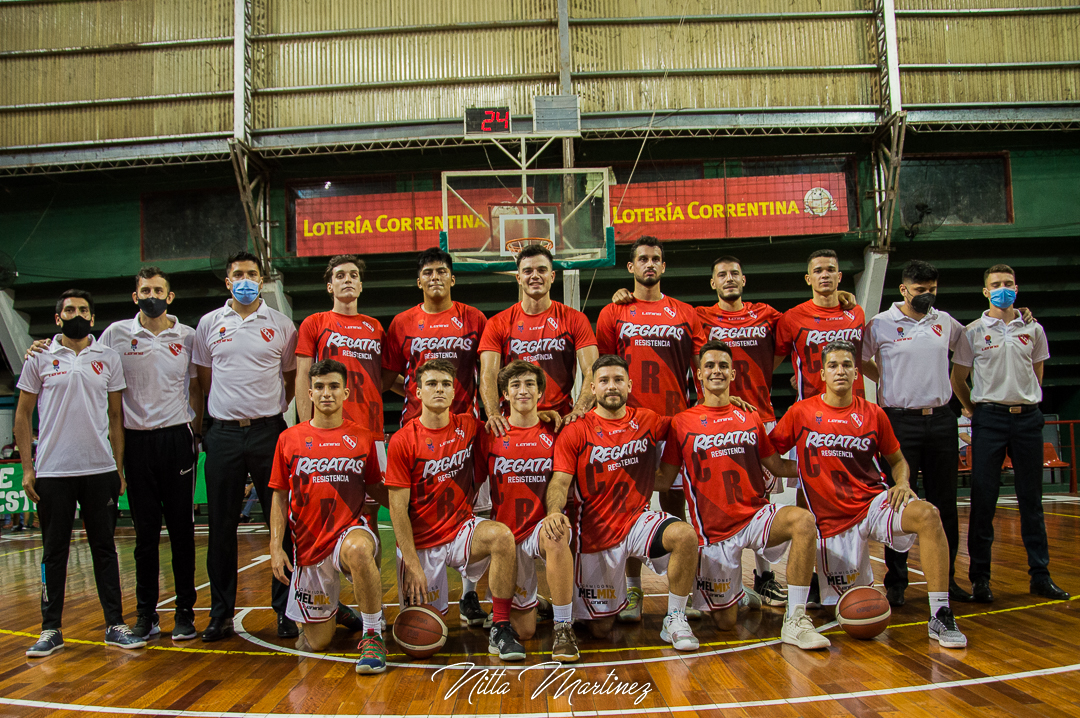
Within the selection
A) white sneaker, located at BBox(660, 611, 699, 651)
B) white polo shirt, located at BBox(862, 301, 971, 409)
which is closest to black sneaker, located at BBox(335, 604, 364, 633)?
white sneaker, located at BBox(660, 611, 699, 651)

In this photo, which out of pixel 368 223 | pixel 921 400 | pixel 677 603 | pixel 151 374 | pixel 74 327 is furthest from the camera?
pixel 368 223

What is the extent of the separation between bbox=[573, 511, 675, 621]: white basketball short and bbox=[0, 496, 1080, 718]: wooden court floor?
0.74 ft

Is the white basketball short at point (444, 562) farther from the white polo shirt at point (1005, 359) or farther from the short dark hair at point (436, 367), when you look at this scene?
the white polo shirt at point (1005, 359)

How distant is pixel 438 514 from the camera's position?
424 centimetres

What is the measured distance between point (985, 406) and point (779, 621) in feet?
7.85

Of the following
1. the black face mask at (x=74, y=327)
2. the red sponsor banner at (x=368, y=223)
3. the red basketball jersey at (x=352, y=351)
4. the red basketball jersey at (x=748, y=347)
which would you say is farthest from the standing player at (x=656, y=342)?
the red sponsor banner at (x=368, y=223)

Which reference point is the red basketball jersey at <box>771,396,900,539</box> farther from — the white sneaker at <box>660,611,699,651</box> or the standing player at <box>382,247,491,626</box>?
the standing player at <box>382,247,491,626</box>

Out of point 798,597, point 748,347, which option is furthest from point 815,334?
point 798,597

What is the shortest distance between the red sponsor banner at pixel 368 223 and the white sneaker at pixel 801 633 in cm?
1220

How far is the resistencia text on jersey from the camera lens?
4.24m

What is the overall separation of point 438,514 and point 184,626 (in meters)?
1.91

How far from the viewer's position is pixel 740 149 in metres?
14.8

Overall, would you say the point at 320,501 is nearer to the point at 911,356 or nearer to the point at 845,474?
the point at 845,474

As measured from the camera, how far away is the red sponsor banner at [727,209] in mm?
14773
